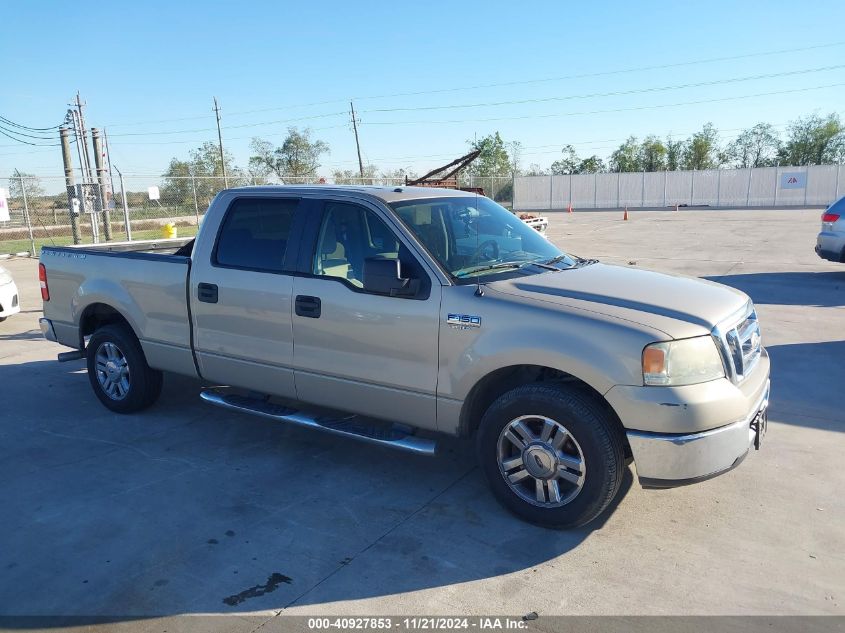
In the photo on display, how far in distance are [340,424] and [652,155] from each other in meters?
80.0

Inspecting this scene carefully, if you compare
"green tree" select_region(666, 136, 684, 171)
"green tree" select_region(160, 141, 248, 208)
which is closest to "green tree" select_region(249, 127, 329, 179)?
"green tree" select_region(160, 141, 248, 208)

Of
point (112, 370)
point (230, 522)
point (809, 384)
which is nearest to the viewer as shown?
point (230, 522)

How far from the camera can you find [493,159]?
234 ft

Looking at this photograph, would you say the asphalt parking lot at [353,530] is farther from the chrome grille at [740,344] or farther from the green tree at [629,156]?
the green tree at [629,156]

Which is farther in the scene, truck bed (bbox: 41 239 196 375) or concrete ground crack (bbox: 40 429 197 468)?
truck bed (bbox: 41 239 196 375)

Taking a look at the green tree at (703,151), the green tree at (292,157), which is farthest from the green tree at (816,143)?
the green tree at (292,157)

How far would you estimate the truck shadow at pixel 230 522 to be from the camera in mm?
3383

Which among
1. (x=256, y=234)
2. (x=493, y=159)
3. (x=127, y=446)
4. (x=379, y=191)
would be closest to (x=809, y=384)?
(x=379, y=191)

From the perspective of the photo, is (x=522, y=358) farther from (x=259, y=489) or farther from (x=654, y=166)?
(x=654, y=166)

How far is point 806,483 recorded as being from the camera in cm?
445

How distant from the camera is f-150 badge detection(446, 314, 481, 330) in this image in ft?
13.0

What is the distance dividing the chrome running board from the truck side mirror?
91 centimetres

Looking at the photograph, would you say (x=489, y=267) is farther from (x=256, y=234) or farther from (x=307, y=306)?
(x=256, y=234)

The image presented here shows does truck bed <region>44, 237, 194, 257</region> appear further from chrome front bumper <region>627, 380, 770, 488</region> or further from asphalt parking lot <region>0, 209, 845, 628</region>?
chrome front bumper <region>627, 380, 770, 488</region>
